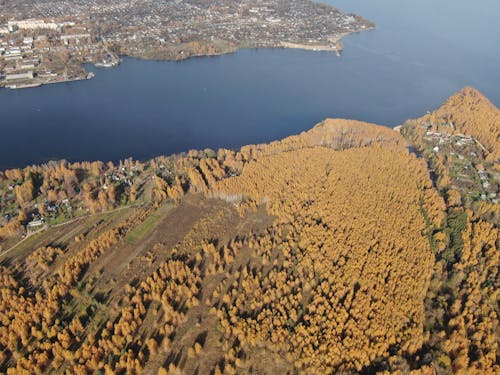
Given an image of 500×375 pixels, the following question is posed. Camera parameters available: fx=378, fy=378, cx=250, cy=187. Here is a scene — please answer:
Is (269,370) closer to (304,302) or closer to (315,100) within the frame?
(304,302)

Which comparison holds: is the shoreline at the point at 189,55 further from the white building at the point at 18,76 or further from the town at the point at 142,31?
the white building at the point at 18,76

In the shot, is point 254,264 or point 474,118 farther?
point 474,118

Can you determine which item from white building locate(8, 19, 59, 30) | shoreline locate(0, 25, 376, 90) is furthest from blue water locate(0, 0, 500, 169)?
white building locate(8, 19, 59, 30)

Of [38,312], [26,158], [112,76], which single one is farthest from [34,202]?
[112,76]

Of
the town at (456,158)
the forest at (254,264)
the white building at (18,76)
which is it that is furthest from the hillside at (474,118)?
the white building at (18,76)

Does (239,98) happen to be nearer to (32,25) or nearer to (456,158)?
(456,158)

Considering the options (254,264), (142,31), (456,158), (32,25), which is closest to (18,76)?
(32,25)

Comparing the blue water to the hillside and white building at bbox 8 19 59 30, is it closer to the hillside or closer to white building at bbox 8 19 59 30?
the hillside
